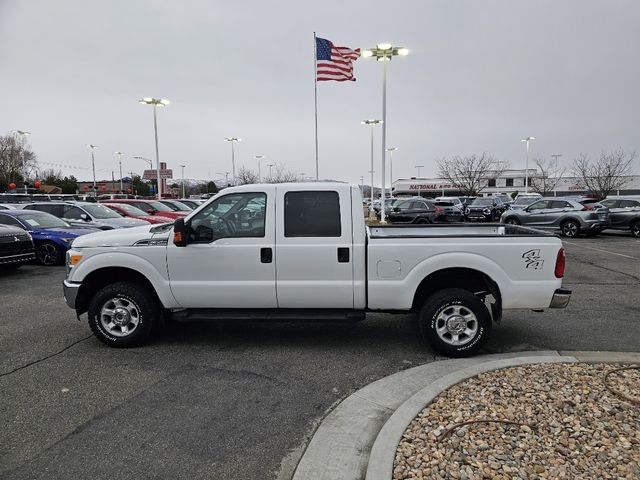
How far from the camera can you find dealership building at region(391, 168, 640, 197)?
79.9 m

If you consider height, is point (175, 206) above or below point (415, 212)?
above

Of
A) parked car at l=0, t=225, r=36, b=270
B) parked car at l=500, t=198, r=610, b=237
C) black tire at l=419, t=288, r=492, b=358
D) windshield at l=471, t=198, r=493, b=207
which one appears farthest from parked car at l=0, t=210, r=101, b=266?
windshield at l=471, t=198, r=493, b=207

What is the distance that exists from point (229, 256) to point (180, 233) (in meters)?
0.60

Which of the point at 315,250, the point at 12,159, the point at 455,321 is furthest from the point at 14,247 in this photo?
the point at 12,159

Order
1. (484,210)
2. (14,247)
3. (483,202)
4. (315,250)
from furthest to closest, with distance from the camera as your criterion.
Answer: (483,202) < (484,210) < (14,247) < (315,250)

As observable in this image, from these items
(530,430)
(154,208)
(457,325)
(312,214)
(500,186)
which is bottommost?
(530,430)

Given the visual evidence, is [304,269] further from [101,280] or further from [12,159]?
[12,159]

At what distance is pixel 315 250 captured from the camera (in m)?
5.21

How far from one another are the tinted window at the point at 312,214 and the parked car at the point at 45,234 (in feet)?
28.4

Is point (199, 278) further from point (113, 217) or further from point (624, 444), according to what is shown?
point (113, 217)

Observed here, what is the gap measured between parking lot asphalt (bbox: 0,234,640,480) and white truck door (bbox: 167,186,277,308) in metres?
0.68

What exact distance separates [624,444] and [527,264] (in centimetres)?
223

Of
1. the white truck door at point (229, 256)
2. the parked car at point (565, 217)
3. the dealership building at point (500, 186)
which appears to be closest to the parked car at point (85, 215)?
the white truck door at point (229, 256)

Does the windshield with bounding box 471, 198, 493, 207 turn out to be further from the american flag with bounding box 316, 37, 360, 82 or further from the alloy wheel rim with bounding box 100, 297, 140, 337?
the alloy wheel rim with bounding box 100, 297, 140, 337
